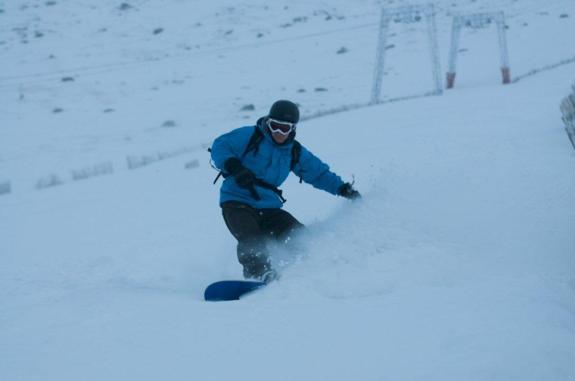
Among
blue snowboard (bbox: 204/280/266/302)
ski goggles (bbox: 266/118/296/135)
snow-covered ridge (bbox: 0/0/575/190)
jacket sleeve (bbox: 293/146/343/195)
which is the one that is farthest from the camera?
snow-covered ridge (bbox: 0/0/575/190)

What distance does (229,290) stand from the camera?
3492mm

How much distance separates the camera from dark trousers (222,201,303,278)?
3.87 meters

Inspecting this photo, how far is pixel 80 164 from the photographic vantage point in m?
13.4

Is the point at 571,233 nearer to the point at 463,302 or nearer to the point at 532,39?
the point at 463,302

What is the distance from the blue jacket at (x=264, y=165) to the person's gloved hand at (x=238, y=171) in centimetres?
7

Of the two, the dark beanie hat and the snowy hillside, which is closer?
the snowy hillside

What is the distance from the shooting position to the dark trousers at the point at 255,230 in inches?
152

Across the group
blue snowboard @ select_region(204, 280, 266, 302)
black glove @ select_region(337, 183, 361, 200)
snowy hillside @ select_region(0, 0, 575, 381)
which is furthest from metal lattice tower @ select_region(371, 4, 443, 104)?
blue snowboard @ select_region(204, 280, 266, 302)

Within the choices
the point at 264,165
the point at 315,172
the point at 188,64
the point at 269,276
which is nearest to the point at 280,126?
the point at 264,165

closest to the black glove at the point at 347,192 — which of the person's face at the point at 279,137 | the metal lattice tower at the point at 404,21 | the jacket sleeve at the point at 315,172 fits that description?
Result: the jacket sleeve at the point at 315,172

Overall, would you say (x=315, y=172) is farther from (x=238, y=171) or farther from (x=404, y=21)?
(x=404, y=21)

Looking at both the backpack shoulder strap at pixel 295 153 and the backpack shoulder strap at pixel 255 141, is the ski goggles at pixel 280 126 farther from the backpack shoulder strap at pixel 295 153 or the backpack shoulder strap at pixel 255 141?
the backpack shoulder strap at pixel 295 153

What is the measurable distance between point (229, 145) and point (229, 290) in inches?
41.5

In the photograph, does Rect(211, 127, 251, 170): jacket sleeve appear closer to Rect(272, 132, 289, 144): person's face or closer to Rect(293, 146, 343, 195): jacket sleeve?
Rect(272, 132, 289, 144): person's face
